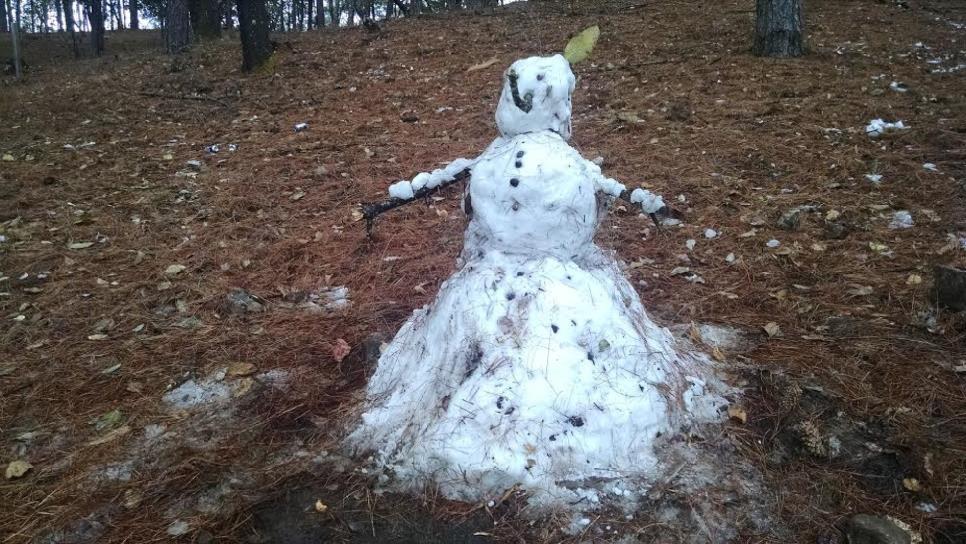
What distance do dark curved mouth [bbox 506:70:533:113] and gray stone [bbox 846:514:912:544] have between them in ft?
6.04

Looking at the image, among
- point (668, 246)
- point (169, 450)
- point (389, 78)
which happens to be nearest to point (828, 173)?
point (668, 246)

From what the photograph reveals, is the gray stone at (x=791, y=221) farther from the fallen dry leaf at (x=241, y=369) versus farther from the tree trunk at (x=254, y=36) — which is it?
the tree trunk at (x=254, y=36)

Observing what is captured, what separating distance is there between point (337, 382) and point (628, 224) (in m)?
2.43

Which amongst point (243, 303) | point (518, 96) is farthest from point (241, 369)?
point (518, 96)

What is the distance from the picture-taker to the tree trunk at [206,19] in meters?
12.5

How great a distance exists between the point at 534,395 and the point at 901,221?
3.09 m

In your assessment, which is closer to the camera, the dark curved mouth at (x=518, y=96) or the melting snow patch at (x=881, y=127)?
the dark curved mouth at (x=518, y=96)

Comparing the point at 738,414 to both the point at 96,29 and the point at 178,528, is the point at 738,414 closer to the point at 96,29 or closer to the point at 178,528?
the point at 178,528

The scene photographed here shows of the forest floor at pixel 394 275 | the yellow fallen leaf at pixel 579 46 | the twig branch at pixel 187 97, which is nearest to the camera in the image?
the forest floor at pixel 394 275

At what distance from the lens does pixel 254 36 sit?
342 inches

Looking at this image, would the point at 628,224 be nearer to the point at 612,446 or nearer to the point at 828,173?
the point at 828,173

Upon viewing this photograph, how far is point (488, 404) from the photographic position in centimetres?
225

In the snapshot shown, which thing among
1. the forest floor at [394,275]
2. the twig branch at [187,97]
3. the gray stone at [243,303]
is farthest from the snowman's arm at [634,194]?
the twig branch at [187,97]

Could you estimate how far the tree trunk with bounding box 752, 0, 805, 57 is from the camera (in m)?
6.82
